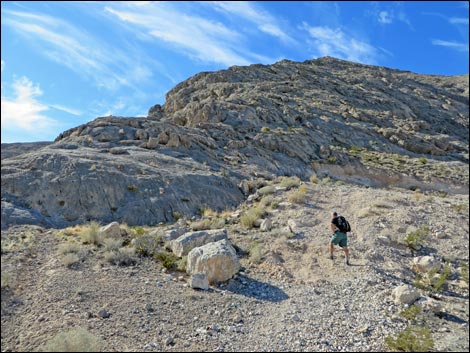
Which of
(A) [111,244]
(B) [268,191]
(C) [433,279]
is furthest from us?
(B) [268,191]

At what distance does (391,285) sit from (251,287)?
11.2 ft

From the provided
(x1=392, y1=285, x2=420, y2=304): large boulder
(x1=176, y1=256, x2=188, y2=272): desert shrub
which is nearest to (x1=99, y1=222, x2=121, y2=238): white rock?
(x1=176, y1=256, x2=188, y2=272): desert shrub

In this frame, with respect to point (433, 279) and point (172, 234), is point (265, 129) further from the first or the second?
point (433, 279)

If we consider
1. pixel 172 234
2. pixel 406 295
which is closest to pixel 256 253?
pixel 172 234

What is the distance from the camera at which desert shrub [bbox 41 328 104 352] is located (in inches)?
219

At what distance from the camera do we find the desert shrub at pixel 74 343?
555 cm

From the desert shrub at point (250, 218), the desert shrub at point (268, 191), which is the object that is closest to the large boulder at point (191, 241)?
the desert shrub at point (250, 218)

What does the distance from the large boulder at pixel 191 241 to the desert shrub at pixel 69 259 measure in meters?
2.64

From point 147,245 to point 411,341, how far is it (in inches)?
281

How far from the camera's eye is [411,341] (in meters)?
6.63

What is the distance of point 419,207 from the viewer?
15.9 metres

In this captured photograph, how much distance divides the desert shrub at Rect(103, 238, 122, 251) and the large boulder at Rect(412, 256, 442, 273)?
819 cm

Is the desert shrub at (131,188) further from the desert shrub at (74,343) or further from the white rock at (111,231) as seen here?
the desert shrub at (74,343)

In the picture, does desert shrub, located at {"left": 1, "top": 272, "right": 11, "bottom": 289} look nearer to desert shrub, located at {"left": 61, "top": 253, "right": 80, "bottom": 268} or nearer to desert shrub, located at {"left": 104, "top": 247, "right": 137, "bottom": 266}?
desert shrub, located at {"left": 61, "top": 253, "right": 80, "bottom": 268}
